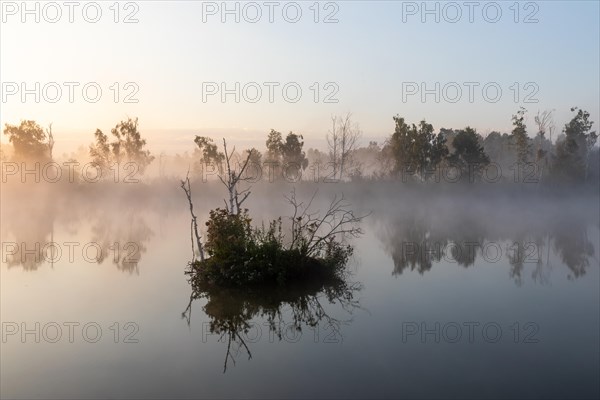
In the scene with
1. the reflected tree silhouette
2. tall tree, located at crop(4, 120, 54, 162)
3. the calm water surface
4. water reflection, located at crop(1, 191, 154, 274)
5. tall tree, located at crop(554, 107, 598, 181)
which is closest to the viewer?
the calm water surface

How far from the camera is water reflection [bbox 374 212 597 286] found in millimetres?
14914

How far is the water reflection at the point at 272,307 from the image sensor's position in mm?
8867

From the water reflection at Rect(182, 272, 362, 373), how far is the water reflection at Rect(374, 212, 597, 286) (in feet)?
9.77

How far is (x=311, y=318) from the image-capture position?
9555mm

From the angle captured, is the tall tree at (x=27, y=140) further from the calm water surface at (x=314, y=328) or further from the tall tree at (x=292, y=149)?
the calm water surface at (x=314, y=328)

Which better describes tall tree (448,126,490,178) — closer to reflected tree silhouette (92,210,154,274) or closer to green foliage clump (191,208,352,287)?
reflected tree silhouette (92,210,154,274)

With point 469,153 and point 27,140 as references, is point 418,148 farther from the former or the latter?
point 27,140

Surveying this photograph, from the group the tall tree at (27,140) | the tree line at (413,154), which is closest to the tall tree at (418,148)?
the tree line at (413,154)

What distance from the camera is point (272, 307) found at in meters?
10.2

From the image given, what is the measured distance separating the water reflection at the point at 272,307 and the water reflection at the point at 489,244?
2978mm

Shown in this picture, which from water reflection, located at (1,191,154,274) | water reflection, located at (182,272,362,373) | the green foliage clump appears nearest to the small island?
the green foliage clump

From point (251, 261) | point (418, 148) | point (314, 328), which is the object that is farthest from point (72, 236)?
point (418, 148)

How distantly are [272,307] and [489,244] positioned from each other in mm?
11005

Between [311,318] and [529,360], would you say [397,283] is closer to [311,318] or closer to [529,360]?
[311,318]
